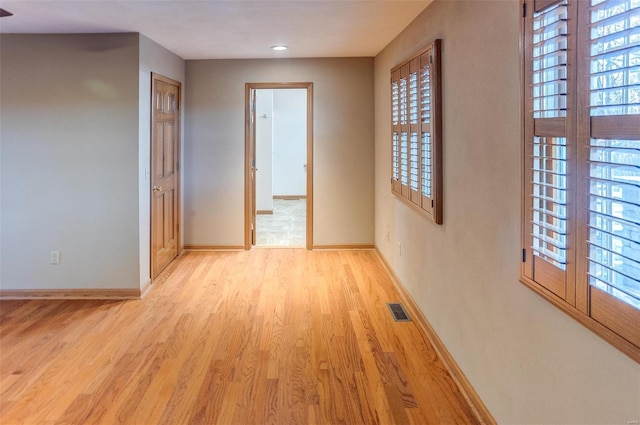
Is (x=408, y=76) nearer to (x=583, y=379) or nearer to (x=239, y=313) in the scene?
(x=239, y=313)

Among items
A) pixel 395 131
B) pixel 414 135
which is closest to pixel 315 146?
pixel 395 131

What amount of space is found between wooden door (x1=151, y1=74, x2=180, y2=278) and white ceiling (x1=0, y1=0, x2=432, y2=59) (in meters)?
0.55

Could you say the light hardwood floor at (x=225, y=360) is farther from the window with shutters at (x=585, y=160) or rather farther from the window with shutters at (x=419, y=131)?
the window with shutters at (x=585, y=160)

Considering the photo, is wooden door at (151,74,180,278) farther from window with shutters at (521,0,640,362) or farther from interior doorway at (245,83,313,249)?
window with shutters at (521,0,640,362)

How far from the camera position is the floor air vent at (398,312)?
11.7 ft

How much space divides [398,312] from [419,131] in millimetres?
1418

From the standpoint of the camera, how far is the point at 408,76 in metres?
3.74

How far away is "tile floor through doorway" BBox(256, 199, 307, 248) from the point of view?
638cm

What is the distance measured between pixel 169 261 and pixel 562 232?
175 inches

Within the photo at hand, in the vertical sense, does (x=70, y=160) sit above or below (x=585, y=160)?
Answer: above

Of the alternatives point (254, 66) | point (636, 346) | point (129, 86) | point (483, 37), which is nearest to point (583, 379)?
point (636, 346)

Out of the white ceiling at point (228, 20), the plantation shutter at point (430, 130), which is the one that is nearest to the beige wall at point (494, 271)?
the plantation shutter at point (430, 130)

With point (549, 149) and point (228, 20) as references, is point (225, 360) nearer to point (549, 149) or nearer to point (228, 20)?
point (549, 149)

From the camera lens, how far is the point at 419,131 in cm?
344
